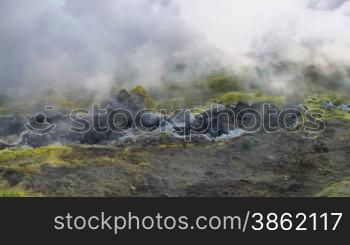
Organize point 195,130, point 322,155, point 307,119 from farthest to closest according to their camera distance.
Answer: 1. point 307,119
2. point 195,130
3. point 322,155

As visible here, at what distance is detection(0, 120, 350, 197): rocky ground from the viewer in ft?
145

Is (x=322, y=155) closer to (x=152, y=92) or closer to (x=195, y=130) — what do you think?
(x=195, y=130)

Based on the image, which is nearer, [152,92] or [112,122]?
[112,122]

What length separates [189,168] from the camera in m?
50.0

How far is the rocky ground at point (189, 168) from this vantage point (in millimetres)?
44281

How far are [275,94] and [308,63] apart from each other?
2747cm

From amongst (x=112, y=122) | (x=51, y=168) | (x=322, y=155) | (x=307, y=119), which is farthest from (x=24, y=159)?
(x=307, y=119)

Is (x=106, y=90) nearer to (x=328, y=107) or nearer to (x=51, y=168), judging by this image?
(x=328, y=107)

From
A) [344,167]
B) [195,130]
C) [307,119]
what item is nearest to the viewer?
[344,167]

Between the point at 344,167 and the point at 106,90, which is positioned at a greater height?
the point at 106,90

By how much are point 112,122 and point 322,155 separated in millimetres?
22694

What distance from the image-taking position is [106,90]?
4259 inches

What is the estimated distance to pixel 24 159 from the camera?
53.7 metres

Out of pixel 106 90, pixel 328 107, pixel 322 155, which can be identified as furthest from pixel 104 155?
pixel 106 90
